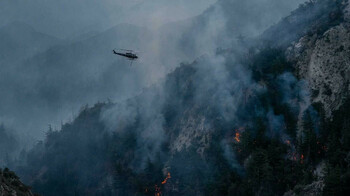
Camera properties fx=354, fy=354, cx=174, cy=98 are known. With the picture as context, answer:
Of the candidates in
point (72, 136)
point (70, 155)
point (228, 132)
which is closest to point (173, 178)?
point (228, 132)

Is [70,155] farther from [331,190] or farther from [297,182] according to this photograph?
[331,190]

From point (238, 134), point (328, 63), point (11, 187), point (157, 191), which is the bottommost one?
point (157, 191)

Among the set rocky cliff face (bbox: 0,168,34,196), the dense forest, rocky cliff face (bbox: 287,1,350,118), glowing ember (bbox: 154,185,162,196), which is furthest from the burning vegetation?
rocky cliff face (bbox: 0,168,34,196)

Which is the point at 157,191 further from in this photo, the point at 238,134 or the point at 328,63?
the point at 328,63

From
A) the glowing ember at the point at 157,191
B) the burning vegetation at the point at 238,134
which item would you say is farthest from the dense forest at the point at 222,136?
the burning vegetation at the point at 238,134

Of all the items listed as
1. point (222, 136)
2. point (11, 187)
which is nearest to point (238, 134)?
point (222, 136)
